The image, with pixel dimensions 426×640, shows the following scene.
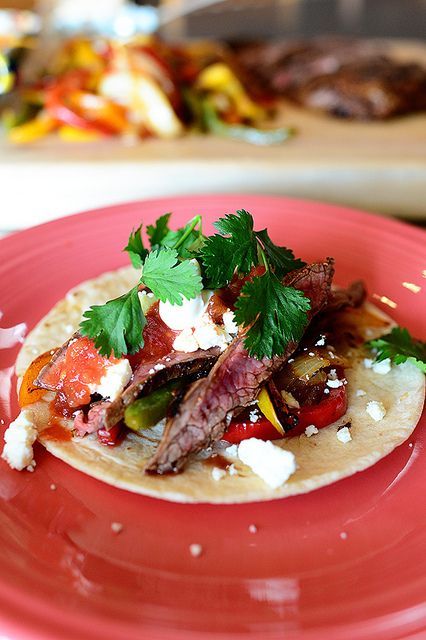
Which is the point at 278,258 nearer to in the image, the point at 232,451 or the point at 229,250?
the point at 229,250

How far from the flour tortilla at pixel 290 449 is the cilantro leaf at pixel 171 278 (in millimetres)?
394

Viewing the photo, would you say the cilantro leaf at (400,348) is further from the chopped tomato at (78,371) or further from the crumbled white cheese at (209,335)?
the chopped tomato at (78,371)

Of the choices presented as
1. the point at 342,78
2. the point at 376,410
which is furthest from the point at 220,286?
the point at 342,78

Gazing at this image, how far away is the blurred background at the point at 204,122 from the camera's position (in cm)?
325

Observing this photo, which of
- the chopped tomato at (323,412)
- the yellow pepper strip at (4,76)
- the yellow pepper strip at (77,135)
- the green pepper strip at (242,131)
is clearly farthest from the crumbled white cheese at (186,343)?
the yellow pepper strip at (4,76)

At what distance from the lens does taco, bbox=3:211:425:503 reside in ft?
5.48

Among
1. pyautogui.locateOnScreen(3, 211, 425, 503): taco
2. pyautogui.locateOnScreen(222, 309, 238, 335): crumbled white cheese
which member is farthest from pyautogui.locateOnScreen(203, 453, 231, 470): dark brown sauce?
pyautogui.locateOnScreen(222, 309, 238, 335): crumbled white cheese

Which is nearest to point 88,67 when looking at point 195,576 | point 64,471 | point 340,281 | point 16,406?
point 340,281

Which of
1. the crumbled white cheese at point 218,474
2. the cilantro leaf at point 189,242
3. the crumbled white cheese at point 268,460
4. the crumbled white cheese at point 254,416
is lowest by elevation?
the crumbled white cheese at point 218,474

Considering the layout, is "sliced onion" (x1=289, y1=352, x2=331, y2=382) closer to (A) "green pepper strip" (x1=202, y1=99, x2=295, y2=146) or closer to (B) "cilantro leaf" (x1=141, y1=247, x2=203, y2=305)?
(B) "cilantro leaf" (x1=141, y1=247, x2=203, y2=305)

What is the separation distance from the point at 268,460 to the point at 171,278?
54cm

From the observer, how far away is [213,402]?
1690 mm

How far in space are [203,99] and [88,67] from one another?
85cm

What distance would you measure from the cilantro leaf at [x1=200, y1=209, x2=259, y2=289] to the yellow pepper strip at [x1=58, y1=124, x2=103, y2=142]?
6.59ft
